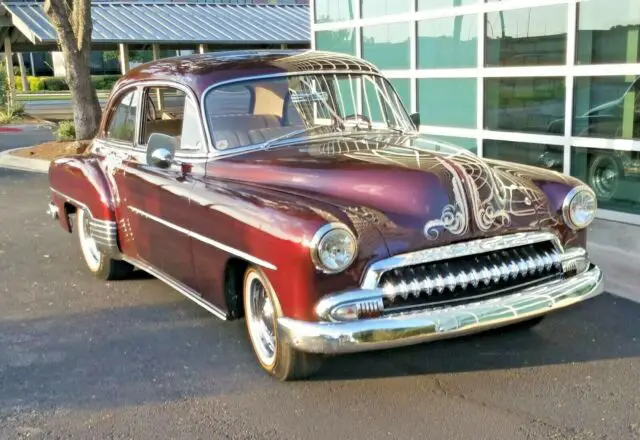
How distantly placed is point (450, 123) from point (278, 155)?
16.4 feet

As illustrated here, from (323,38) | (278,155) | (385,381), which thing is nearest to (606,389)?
(385,381)

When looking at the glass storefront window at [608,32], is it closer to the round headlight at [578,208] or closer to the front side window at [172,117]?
the round headlight at [578,208]

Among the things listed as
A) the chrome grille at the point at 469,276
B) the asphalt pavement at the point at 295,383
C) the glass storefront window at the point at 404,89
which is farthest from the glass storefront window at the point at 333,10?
the chrome grille at the point at 469,276

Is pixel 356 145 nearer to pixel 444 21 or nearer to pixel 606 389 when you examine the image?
pixel 606 389

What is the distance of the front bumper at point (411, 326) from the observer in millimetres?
3457

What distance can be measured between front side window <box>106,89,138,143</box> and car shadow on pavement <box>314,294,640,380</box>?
2.59m

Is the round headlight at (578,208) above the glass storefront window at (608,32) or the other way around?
the other way around

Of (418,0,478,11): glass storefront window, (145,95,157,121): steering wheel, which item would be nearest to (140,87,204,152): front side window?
(145,95,157,121): steering wheel

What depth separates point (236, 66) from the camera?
4.96 m

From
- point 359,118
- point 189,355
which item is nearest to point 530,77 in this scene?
point 359,118

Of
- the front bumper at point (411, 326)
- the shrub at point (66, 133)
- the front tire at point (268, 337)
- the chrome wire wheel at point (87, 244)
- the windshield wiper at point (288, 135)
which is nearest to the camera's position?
the front bumper at point (411, 326)

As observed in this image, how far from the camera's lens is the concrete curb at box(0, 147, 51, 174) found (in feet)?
43.4

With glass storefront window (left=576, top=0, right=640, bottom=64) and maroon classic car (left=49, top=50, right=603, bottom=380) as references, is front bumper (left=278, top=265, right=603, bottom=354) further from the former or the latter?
glass storefront window (left=576, top=0, right=640, bottom=64)

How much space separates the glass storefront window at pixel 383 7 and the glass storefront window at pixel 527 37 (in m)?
1.49
